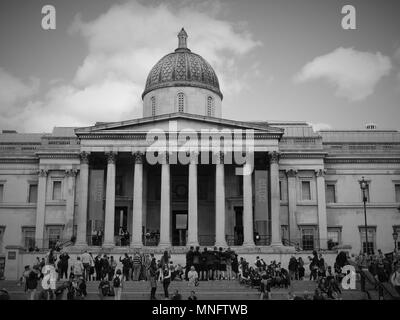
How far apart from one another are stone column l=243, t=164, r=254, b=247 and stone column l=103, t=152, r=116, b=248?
379 inches

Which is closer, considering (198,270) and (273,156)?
(198,270)

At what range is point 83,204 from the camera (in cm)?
4262

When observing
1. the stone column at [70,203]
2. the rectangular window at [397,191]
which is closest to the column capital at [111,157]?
the stone column at [70,203]

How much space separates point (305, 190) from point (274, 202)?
7.15 m

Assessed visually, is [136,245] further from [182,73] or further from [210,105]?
[182,73]

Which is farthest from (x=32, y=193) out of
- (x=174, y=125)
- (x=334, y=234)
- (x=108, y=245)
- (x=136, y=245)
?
(x=334, y=234)

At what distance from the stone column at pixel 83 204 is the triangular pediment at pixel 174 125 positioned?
7.46ft

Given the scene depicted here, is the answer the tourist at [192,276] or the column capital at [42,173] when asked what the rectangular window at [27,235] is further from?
the tourist at [192,276]

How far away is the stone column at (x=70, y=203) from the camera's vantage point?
154 ft

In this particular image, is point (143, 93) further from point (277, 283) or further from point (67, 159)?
point (277, 283)

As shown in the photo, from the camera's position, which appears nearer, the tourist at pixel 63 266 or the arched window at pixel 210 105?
the tourist at pixel 63 266

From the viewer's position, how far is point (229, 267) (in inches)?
1359

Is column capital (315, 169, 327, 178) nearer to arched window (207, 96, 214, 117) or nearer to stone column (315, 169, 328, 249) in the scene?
stone column (315, 169, 328, 249)

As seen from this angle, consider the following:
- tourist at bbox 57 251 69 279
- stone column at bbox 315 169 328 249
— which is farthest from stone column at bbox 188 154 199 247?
stone column at bbox 315 169 328 249
